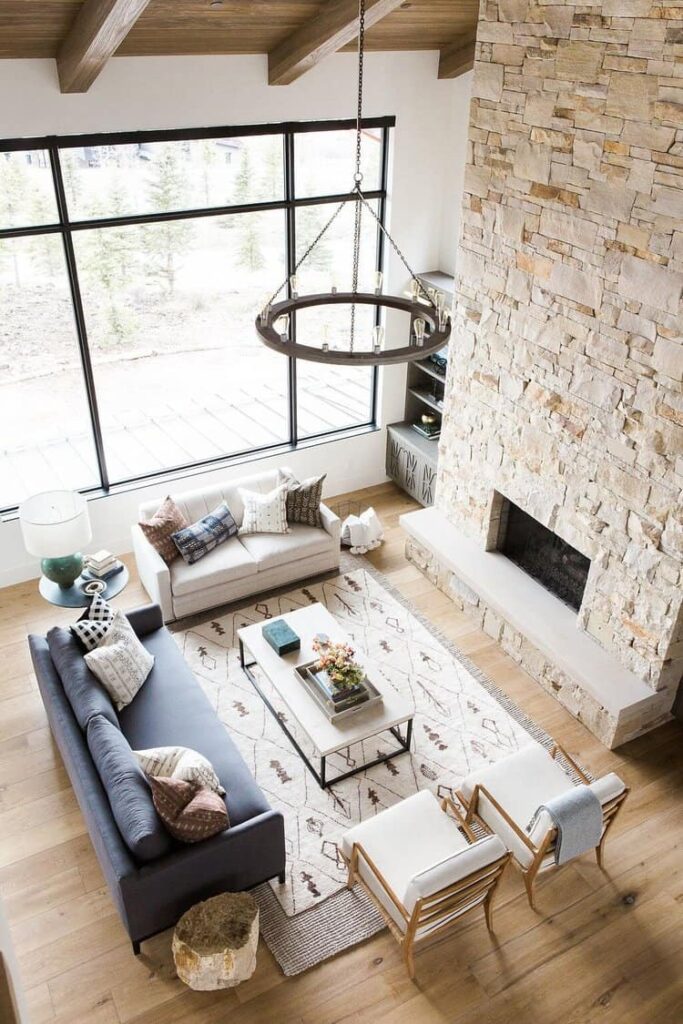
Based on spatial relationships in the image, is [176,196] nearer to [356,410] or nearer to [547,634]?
[356,410]

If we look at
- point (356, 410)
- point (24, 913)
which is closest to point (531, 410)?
point (356, 410)

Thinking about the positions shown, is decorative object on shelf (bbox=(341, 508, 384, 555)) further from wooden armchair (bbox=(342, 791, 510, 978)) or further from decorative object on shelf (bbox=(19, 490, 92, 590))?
wooden armchair (bbox=(342, 791, 510, 978))

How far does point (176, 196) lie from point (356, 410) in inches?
107

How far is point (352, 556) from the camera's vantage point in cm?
743

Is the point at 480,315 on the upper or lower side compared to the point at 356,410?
upper

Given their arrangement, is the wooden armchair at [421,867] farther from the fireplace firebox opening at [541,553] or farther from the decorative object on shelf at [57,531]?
the decorative object on shelf at [57,531]

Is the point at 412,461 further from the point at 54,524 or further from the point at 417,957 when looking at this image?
the point at 417,957

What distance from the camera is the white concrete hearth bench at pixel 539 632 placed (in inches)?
218

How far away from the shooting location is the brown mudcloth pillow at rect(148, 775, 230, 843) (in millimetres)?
4145

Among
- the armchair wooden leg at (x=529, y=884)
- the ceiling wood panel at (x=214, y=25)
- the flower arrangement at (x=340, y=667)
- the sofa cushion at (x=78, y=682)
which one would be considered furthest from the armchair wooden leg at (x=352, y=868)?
the ceiling wood panel at (x=214, y=25)

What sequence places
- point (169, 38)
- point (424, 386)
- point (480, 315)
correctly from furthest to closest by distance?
point (424, 386), point (480, 315), point (169, 38)

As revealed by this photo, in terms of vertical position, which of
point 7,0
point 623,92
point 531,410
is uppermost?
point 7,0

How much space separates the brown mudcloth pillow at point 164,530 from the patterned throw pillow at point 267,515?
1.86ft

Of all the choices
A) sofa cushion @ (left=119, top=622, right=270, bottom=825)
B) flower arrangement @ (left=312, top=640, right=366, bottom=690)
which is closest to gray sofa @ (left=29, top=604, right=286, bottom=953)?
sofa cushion @ (left=119, top=622, right=270, bottom=825)
